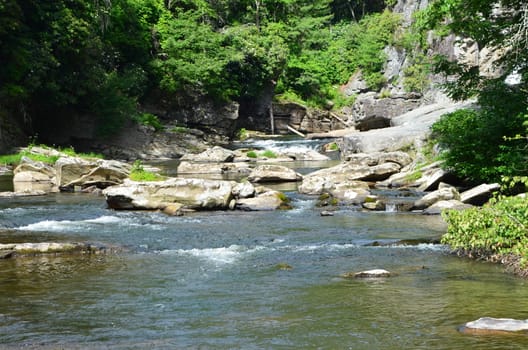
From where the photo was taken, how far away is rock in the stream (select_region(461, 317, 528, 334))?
738cm

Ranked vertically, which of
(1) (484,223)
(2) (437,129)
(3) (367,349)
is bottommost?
(3) (367,349)

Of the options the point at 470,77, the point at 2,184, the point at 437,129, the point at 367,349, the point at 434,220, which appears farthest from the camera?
the point at 2,184

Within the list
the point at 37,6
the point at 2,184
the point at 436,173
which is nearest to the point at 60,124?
the point at 37,6

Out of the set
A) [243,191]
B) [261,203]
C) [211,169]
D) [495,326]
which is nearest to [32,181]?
[211,169]

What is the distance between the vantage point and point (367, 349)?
706cm

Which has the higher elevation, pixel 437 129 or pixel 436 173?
pixel 437 129

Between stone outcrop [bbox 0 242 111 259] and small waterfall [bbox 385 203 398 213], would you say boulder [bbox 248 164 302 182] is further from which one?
stone outcrop [bbox 0 242 111 259]

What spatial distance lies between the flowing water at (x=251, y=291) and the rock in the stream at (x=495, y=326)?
0.60ft

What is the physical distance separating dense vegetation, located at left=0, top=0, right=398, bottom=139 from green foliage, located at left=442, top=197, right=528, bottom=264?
28.4 meters

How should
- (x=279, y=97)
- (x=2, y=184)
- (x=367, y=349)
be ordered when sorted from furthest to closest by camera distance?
(x=279, y=97) < (x=2, y=184) < (x=367, y=349)

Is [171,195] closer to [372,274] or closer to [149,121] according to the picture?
[372,274]

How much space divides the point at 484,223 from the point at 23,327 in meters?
7.21

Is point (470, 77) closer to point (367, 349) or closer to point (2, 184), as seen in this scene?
point (367, 349)

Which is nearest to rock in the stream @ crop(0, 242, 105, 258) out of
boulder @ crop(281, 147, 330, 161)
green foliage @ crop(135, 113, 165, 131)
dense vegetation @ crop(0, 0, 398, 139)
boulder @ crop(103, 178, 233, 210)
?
boulder @ crop(103, 178, 233, 210)
